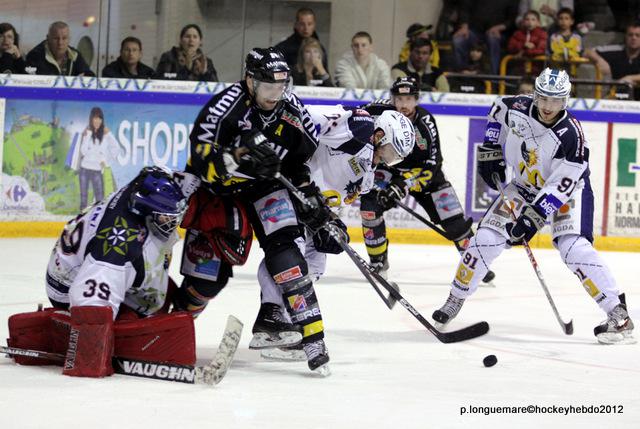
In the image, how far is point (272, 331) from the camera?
485 cm

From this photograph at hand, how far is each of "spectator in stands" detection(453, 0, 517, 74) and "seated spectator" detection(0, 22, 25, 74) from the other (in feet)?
11.1

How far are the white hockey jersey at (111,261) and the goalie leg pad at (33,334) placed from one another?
0.13m

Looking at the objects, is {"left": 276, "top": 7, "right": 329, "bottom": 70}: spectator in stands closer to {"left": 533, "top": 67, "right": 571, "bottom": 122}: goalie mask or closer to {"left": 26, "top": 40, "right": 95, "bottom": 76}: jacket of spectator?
{"left": 26, "top": 40, "right": 95, "bottom": 76}: jacket of spectator

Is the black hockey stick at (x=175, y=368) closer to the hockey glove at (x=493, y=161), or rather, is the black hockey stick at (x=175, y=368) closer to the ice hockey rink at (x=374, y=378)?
the ice hockey rink at (x=374, y=378)

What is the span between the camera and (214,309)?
19.6 ft

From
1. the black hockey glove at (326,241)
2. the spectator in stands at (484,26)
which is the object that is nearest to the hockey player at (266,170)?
the black hockey glove at (326,241)

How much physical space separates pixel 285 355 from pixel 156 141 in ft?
12.9

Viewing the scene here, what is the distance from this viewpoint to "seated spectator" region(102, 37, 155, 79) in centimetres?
843

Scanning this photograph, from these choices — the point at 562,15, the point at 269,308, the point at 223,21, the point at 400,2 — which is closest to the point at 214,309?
the point at 269,308

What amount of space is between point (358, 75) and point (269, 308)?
4347 millimetres

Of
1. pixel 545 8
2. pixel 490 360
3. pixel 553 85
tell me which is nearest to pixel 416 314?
pixel 490 360

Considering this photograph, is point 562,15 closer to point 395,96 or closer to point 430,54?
point 430,54

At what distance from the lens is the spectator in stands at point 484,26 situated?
9602mm

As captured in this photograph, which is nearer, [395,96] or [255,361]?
[255,361]
